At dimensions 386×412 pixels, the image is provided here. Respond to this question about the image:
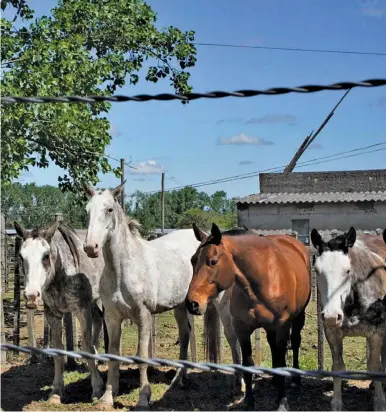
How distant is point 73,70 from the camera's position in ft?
30.6

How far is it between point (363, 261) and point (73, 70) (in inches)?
220

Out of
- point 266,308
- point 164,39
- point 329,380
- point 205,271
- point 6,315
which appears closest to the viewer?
point 205,271

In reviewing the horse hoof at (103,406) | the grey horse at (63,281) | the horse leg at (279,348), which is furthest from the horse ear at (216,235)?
the horse hoof at (103,406)

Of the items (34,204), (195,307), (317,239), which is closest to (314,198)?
(317,239)

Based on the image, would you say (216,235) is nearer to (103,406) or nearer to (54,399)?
(103,406)

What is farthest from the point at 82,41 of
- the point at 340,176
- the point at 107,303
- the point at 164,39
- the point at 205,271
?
the point at 340,176

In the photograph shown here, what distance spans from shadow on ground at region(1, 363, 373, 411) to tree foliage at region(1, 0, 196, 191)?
2850 mm

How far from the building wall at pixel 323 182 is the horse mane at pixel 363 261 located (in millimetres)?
22161

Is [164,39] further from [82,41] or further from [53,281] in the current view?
[53,281]

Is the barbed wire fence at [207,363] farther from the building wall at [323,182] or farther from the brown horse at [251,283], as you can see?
the building wall at [323,182]

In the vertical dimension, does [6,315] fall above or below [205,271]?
below

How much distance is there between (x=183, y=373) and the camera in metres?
7.17

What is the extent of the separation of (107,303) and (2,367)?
266cm

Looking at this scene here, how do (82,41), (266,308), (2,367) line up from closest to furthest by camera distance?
(266,308), (2,367), (82,41)
